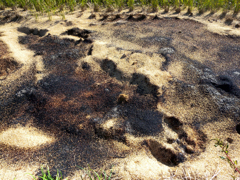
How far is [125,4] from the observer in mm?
3893

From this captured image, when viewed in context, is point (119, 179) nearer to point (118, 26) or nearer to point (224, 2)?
point (118, 26)

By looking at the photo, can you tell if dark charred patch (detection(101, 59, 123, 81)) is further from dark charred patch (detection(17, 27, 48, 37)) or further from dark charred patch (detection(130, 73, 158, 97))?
dark charred patch (detection(17, 27, 48, 37))

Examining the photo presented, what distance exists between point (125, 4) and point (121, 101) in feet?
10.0

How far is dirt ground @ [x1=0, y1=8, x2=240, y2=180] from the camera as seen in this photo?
1169 mm

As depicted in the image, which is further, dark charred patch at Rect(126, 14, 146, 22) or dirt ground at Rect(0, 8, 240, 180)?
dark charred patch at Rect(126, 14, 146, 22)

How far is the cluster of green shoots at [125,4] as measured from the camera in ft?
10.8

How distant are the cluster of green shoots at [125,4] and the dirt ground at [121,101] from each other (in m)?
0.97

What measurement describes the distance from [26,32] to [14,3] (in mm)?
1437

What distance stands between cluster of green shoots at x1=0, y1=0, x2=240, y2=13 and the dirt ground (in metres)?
0.97

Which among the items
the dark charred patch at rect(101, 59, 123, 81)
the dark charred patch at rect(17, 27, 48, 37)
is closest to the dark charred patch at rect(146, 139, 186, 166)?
the dark charred patch at rect(101, 59, 123, 81)

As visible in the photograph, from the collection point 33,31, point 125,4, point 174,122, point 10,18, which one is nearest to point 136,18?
point 125,4

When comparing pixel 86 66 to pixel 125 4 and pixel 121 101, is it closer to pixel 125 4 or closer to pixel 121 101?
pixel 121 101

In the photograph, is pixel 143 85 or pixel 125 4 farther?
pixel 125 4

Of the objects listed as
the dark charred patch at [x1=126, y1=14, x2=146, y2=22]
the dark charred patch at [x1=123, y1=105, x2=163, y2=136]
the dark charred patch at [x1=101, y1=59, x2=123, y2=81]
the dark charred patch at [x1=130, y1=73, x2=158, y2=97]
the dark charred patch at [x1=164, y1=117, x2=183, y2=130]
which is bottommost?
the dark charred patch at [x1=164, y1=117, x2=183, y2=130]
